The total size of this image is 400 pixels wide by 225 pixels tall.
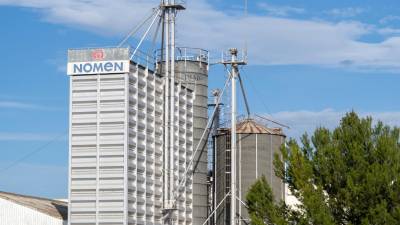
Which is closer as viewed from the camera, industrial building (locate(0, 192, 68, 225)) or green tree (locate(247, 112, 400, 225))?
green tree (locate(247, 112, 400, 225))

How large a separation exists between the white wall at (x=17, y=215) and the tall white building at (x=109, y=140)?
238 inches

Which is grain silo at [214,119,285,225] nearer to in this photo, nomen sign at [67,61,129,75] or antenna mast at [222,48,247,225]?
antenna mast at [222,48,247,225]

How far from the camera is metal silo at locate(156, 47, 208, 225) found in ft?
181

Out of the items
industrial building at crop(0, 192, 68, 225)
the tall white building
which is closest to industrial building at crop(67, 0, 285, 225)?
the tall white building

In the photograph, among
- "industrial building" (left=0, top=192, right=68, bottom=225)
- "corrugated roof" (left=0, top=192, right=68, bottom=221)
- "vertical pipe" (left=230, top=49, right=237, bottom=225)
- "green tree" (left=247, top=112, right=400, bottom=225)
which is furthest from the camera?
"vertical pipe" (left=230, top=49, right=237, bottom=225)

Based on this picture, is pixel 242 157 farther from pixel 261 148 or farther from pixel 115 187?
pixel 115 187

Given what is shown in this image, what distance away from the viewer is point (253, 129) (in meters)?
57.2

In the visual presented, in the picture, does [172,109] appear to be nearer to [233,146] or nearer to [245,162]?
[233,146]

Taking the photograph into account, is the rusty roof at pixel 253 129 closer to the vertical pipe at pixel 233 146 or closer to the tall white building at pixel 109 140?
the vertical pipe at pixel 233 146

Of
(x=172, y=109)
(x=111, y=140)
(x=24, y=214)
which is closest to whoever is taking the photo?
(x=111, y=140)

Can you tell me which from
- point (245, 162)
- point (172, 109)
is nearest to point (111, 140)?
point (172, 109)

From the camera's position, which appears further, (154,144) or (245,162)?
(245,162)

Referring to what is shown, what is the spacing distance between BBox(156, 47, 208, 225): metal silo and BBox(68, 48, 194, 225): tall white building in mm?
7514

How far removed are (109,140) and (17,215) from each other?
9.43m
